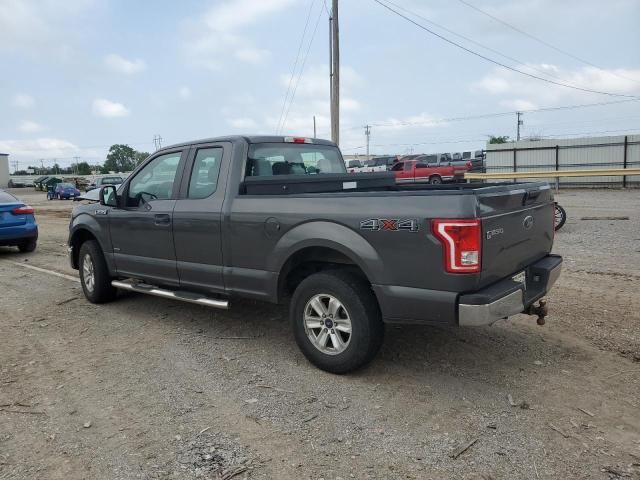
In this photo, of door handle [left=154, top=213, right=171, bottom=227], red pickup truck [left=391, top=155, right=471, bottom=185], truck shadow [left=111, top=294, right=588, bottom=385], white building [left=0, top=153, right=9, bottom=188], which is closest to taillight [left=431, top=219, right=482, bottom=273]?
truck shadow [left=111, top=294, right=588, bottom=385]

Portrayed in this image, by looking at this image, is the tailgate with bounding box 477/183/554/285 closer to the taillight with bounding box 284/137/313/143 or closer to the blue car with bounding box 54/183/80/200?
the taillight with bounding box 284/137/313/143

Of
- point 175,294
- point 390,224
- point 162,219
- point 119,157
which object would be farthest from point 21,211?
point 119,157

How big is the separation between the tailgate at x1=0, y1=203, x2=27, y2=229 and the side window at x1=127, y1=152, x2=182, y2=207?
6414 mm

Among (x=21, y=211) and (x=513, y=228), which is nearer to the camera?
(x=513, y=228)

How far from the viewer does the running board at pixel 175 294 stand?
4863 mm

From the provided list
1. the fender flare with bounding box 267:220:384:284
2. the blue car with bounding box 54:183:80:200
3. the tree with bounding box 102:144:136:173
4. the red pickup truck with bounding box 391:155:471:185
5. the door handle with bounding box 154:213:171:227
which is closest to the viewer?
the fender flare with bounding box 267:220:384:284

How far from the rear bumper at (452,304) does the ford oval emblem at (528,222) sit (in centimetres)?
44

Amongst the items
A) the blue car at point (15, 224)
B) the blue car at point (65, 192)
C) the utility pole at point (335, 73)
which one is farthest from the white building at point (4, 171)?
the blue car at point (15, 224)

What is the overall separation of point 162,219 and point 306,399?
2.56 metres

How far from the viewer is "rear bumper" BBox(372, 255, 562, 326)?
11.2ft

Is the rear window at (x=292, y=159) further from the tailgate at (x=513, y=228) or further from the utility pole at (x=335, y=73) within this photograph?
the utility pole at (x=335, y=73)

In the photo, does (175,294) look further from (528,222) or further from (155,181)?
(528,222)

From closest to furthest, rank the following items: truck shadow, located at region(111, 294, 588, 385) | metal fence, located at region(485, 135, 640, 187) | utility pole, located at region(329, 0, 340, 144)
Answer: truck shadow, located at region(111, 294, 588, 385), utility pole, located at region(329, 0, 340, 144), metal fence, located at region(485, 135, 640, 187)

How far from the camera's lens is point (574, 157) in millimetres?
26453
